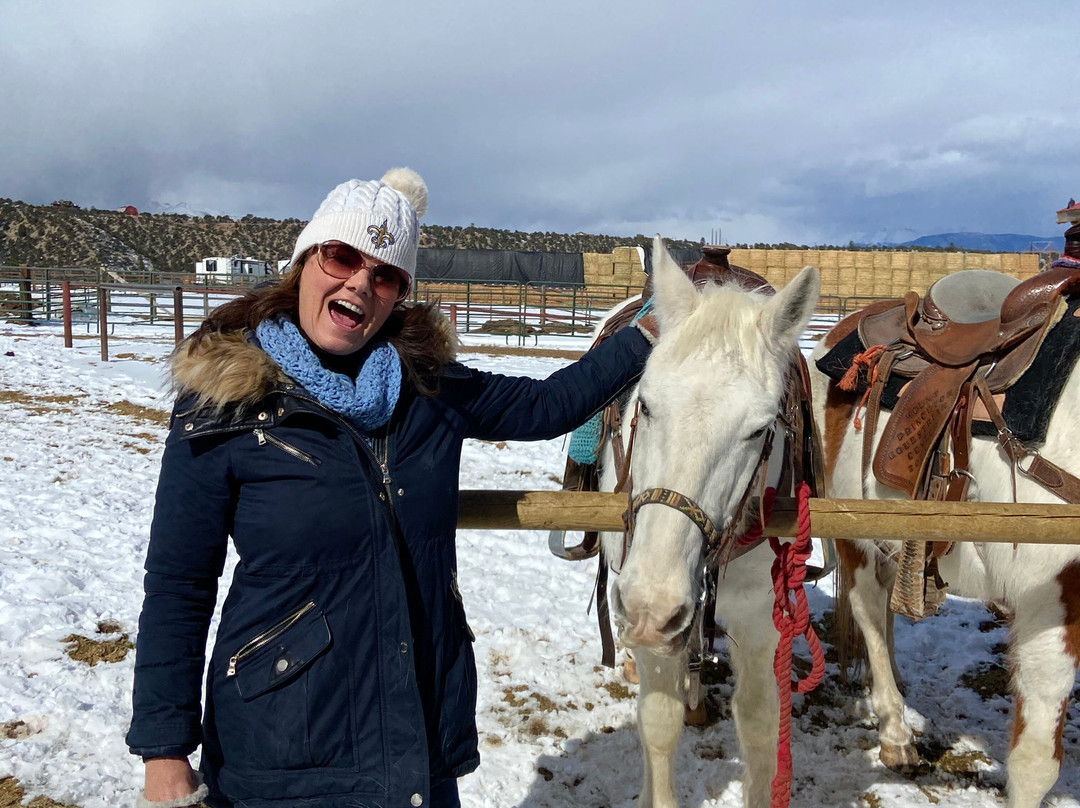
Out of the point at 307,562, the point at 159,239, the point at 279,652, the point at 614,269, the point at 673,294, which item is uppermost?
the point at 159,239

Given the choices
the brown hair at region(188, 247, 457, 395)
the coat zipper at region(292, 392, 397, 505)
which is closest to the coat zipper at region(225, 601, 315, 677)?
the coat zipper at region(292, 392, 397, 505)

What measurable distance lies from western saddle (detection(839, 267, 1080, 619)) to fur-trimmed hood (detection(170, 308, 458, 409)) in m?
2.15

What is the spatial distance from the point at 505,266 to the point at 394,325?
31.0 m

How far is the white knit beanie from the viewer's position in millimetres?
1419

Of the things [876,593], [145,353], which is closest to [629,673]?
[876,593]

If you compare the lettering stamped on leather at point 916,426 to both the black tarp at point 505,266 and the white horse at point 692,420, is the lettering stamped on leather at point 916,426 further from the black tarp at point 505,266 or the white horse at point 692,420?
the black tarp at point 505,266

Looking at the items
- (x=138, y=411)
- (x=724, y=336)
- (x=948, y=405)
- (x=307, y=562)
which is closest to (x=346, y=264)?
(x=307, y=562)

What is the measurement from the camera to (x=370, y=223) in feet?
4.68

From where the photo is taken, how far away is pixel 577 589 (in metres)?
4.20

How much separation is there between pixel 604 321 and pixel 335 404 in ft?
6.56

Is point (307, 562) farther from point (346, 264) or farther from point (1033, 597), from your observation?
point (1033, 597)

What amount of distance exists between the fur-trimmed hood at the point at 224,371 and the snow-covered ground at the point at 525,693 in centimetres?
14

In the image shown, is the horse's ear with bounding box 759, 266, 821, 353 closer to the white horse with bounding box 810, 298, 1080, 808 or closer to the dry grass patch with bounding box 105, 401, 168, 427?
the white horse with bounding box 810, 298, 1080, 808

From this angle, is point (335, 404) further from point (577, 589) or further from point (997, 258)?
point (997, 258)
